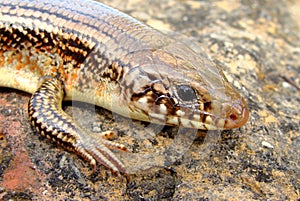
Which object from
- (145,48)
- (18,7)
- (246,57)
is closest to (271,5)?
(246,57)

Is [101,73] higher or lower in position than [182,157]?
higher

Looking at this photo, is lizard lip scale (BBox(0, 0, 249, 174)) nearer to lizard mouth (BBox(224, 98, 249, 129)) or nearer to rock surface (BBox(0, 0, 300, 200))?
lizard mouth (BBox(224, 98, 249, 129))

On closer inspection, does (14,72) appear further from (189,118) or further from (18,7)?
(189,118)

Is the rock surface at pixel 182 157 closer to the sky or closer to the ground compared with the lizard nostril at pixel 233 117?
closer to the ground

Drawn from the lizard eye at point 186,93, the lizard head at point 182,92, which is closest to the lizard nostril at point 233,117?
the lizard head at point 182,92

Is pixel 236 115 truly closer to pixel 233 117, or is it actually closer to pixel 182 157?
pixel 233 117

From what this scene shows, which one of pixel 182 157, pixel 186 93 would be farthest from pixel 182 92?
pixel 182 157

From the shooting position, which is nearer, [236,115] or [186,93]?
[236,115]

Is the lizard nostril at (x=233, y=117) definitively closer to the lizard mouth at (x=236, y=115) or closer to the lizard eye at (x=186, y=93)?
the lizard mouth at (x=236, y=115)
